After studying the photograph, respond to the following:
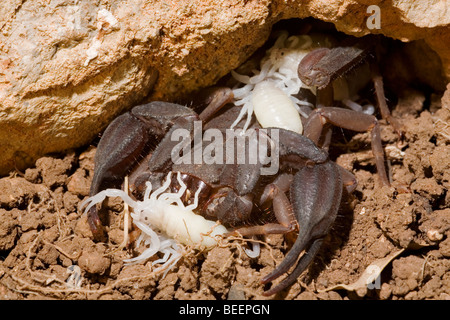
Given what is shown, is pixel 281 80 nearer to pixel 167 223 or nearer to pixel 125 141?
pixel 125 141

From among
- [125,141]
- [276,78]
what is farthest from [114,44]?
[276,78]

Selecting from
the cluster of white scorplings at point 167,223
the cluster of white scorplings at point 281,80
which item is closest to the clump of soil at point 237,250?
the cluster of white scorplings at point 167,223

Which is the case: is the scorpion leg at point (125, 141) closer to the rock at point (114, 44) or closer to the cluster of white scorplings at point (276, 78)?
the rock at point (114, 44)

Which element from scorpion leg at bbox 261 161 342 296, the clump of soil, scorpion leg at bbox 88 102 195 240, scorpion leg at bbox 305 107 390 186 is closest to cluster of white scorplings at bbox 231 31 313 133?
scorpion leg at bbox 305 107 390 186

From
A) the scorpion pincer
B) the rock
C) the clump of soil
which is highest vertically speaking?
the rock

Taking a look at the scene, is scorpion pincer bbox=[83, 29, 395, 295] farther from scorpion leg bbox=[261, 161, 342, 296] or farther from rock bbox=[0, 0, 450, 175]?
rock bbox=[0, 0, 450, 175]

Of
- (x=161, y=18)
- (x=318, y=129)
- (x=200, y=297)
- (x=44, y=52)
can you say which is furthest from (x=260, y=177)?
(x=44, y=52)
